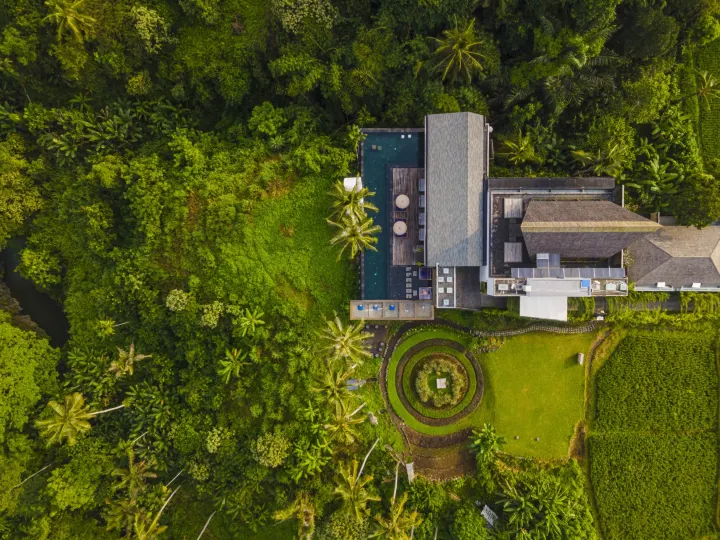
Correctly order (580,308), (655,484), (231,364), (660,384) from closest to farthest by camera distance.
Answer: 1. (231,364)
2. (580,308)
3. (655,484)
4. (660,384)

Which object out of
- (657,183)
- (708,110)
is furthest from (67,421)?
(708,110)

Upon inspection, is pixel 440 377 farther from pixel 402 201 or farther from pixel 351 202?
pixel 351 202

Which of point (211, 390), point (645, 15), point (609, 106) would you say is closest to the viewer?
point (645, 15)

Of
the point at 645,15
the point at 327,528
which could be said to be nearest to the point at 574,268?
the point at 645,15

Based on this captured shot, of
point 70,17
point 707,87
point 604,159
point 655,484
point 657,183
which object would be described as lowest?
point 655,484

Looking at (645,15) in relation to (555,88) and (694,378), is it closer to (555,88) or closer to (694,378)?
(555,88)

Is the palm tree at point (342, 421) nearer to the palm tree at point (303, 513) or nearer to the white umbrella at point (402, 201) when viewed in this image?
the palm tree at point (303, 513)

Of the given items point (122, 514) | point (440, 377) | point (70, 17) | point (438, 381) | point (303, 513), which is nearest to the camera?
point (303, 513)

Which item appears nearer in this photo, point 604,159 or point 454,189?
point 454,189
